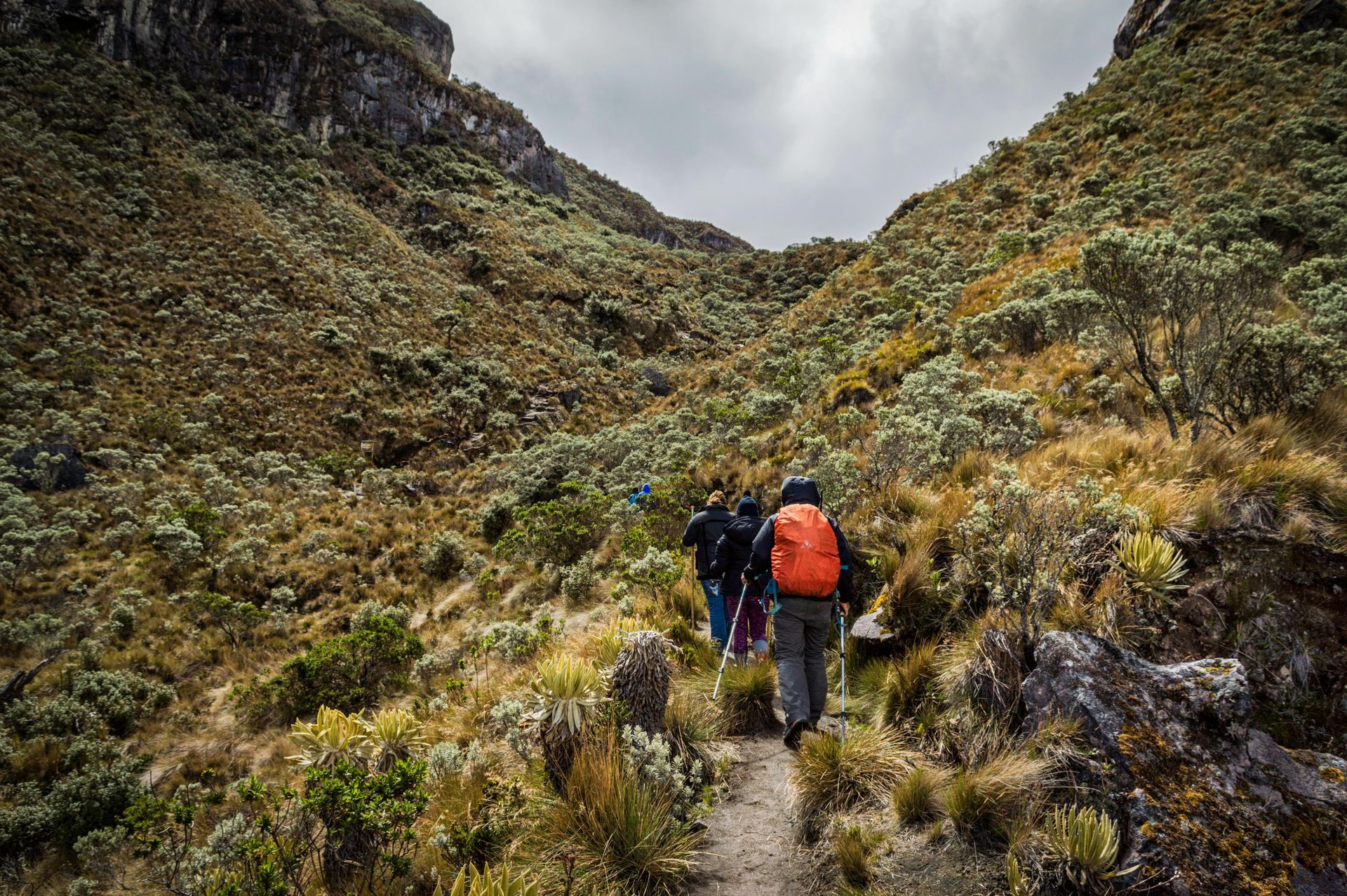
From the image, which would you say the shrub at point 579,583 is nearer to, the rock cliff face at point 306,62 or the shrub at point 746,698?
the shrub at point 746,698

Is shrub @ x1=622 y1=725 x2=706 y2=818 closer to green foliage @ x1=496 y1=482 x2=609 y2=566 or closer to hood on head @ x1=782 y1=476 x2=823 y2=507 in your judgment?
hood on head @ x1=782 y1=476 x2=823 y2=507

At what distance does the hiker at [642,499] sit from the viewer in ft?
42.2

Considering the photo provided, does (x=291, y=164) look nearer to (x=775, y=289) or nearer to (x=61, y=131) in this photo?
(x=61, y=131)

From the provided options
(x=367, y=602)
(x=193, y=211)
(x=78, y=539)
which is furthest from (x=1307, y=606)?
(x=193, y=211)

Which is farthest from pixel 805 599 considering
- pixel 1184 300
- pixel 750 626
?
pixel 1184 300

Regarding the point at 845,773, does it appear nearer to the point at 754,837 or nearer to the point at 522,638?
the point at 754,837

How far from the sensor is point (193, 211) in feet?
108

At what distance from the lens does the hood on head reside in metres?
4.92

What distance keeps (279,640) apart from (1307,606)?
16.5 meters

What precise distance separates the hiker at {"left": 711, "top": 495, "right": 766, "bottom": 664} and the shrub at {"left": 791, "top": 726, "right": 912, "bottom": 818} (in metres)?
1.87

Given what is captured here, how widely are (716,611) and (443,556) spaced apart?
41.9 ft

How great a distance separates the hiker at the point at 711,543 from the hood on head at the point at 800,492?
148cm

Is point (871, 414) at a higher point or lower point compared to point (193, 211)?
lower

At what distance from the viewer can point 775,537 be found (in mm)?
4898
